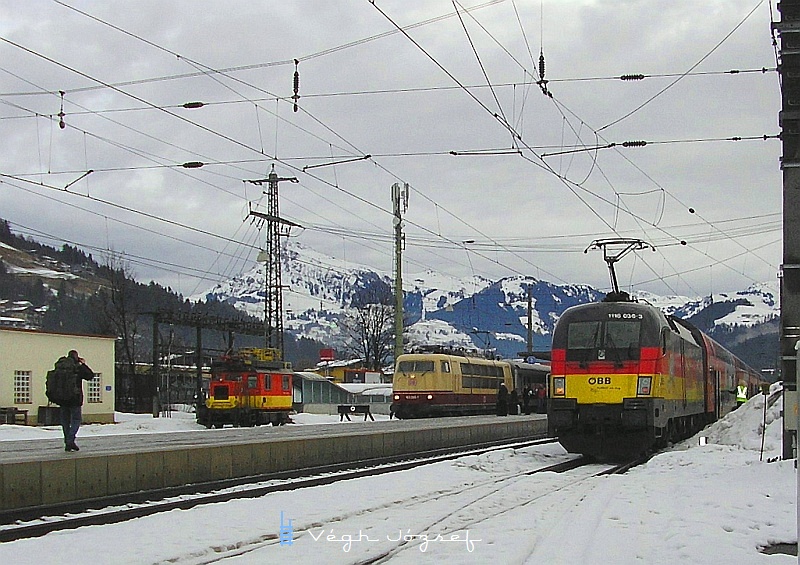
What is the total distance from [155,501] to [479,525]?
5.15m

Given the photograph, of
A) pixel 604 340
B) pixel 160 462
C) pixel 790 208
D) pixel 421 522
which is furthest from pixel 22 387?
pixel 421 522

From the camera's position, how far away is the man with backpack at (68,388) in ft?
53.4

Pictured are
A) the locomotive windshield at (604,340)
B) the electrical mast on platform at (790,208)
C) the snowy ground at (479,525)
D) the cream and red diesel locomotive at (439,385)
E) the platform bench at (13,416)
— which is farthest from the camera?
the cream and red diesel locomotive at (439,385)

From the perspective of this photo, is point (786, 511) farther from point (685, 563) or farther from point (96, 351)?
point (96, 351)

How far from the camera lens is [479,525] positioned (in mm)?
11117

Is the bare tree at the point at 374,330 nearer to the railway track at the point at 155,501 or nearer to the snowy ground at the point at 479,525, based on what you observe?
the railway track at the point at 155,501

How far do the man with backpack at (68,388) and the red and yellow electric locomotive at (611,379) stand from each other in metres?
9.93

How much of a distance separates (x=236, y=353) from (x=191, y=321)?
4.01 m

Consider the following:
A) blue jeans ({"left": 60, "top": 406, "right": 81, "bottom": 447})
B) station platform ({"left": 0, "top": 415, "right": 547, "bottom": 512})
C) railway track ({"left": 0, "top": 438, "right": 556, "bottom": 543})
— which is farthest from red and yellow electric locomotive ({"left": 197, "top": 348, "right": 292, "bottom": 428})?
blue jeans ({"left": 60, "top": 406, "right": 81, "bottom": 447})

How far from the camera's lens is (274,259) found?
52.1m

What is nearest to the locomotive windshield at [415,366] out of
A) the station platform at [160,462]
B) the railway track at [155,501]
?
the station platform at [160,462]

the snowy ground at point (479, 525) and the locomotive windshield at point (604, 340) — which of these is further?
the locomotive windshield at point (604, 340)

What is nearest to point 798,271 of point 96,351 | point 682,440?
point 682,440

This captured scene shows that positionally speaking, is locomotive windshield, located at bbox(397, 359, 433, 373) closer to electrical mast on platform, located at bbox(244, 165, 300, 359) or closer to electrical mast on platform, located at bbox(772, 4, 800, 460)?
electrical mast on platform, located at bbox(244, 165, 300, 359)
